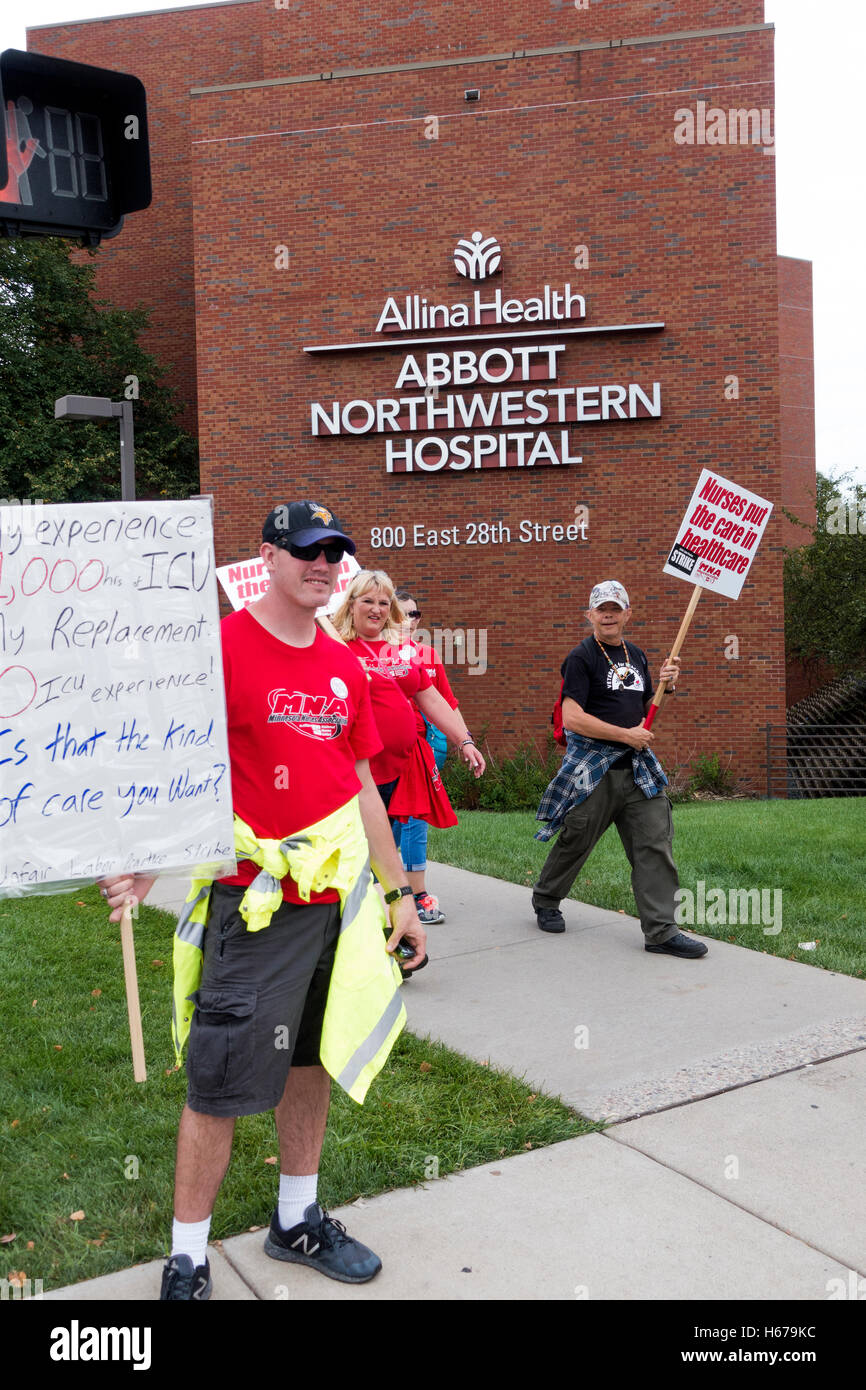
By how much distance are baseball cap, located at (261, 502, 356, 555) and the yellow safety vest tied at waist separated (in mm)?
695

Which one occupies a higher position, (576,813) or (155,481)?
(155,481)

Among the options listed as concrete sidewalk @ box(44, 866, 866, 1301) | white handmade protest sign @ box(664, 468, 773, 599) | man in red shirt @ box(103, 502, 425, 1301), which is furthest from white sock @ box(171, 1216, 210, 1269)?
white handmade protest sign @ box(664, 468, 773, 599)

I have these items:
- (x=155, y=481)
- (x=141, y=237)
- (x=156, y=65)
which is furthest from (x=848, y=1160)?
(x=156, y=65)

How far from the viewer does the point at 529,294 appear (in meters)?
16.7

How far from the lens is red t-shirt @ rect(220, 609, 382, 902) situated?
2.76 metres

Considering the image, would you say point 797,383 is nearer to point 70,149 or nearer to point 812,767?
point 812,767

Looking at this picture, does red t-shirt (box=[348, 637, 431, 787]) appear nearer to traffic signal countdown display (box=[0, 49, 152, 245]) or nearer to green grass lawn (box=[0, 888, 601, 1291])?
green grass lawn (box=[0, 888, 601, 1291])

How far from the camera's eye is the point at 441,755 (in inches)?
371

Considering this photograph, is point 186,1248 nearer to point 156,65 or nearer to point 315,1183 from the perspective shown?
point 315,1183

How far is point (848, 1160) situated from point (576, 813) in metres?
2.76

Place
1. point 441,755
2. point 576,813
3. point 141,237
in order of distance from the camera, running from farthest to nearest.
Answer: point 141,237 < point 441,755 < point 576,813

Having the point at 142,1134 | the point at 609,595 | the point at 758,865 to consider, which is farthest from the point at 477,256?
the point at 142,1134

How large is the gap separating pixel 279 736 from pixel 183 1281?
1337 millimetres

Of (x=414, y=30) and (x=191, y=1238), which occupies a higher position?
(x=414, y=30)
